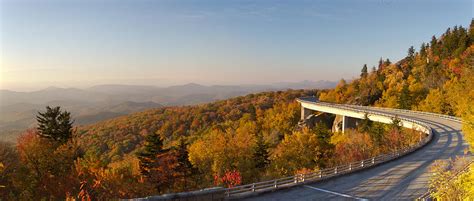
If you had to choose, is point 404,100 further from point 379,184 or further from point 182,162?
point 379,184

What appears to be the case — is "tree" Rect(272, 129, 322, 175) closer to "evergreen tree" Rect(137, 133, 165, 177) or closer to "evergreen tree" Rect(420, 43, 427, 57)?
"evergreen tree" Rect(137, 133, 165, 177)

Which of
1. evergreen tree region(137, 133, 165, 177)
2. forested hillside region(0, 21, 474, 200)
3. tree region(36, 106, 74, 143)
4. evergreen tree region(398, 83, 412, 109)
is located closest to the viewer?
forested hillside region(0, 21, 474, 200)

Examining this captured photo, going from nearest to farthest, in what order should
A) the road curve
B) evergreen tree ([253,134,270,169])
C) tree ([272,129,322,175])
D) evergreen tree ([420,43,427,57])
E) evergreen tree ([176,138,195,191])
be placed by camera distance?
the road curve, evergreen tree ([176,138,195,191]), evergreen tree ([253,134,270,169]), tree ([272,129,322,175]), evergreen tree ([420,43,427,57])

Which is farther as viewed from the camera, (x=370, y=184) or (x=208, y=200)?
(x=370, y=184)

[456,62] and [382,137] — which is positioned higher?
[456,62]

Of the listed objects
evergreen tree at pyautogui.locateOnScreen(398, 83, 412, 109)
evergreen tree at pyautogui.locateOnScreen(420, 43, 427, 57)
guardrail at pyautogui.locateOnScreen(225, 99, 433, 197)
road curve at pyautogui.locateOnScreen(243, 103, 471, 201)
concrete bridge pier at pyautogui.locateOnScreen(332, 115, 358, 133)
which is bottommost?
concrete bridge pier at pyautogui.locateOnScreen(332, 115, 358, 133)

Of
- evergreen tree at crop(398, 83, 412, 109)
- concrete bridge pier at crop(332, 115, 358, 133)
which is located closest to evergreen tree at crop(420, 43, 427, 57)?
evergreen tree at crop(398, 83, 412, 109)

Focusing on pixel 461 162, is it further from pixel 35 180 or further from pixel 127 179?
pixel 35 180

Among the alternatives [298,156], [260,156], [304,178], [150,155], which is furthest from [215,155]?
[304,178]

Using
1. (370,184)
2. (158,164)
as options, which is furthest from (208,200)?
(158,164)
